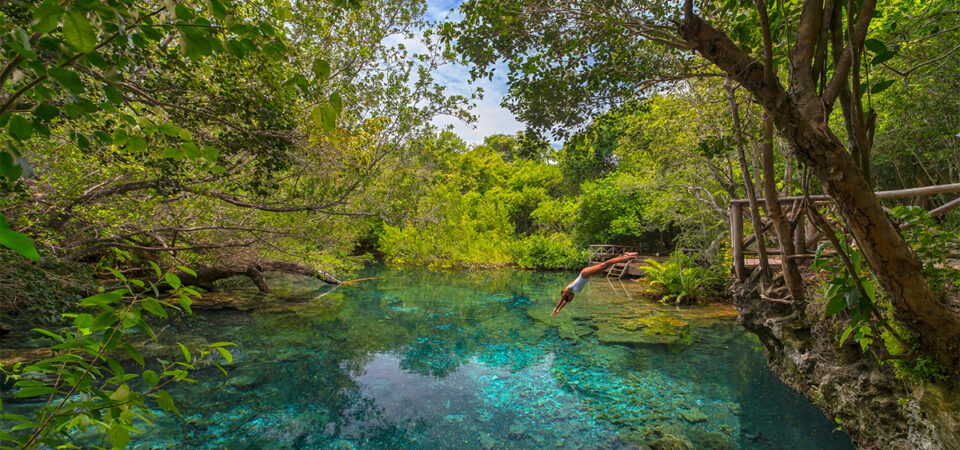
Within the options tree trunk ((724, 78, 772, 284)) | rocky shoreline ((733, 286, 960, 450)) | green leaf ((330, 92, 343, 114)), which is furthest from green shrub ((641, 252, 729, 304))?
green leaf ((330, 92, 343, 114))

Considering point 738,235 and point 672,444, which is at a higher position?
point 738,235

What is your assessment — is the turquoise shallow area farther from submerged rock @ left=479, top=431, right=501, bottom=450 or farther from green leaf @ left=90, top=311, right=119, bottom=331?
green leaf @ left=90, top=311, right=119, bottom=331

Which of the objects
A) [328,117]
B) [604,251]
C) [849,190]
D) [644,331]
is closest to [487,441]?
[849,190]

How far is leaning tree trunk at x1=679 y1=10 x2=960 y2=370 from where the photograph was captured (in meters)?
2.08

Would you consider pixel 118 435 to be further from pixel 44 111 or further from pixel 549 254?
pixel 549 254

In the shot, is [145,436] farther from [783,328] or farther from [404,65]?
[783,328]

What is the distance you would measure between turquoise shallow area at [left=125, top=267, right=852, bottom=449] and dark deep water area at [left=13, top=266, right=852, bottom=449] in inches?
1.0

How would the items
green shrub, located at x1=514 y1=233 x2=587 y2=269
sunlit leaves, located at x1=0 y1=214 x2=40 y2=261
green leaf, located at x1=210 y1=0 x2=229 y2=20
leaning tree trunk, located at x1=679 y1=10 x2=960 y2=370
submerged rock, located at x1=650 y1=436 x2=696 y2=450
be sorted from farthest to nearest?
green shrub, located at x1=514 y1=233 x2=587 y2=269 < submerged rock, located at x1=650 y1=436 x2=696 y2=450 < leaning tree trunk, located at x1=679 y1=10 x2=960 y2=370 < green leaf, located at x1=210 y1=0 x2=229 y2=20 < sunlit leaves, located at x1=0 y1=214 x2=40 y2=261

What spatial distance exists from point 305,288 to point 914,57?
55.3 feet

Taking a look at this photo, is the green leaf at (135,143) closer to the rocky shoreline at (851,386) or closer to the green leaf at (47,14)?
the green leaf at (47,14)

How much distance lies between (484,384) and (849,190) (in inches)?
197

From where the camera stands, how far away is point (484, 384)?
574cm

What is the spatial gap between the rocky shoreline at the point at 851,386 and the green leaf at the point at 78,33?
469cm

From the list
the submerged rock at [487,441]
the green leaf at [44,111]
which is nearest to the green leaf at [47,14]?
the green leaf at [44,111]
